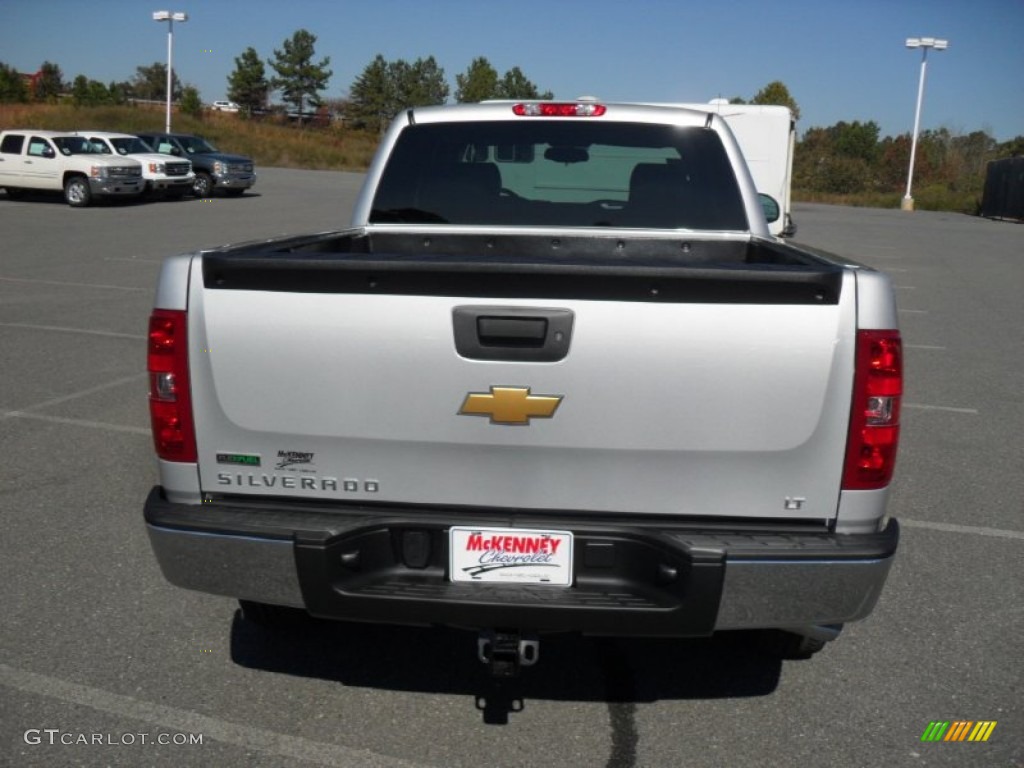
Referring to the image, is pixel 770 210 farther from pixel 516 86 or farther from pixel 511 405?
pixel 516 86

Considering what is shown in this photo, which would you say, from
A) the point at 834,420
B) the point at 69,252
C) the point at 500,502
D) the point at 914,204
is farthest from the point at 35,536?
the point at 914,204

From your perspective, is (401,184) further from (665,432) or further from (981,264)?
(981,264)

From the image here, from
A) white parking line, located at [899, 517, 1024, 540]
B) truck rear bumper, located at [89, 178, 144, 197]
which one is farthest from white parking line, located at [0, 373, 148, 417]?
truck rear bumper, located at [89, 178, 144, 197]

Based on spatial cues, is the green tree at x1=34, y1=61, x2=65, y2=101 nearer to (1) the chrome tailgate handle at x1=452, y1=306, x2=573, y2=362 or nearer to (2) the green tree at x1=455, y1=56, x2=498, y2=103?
(2) the green tree at x1=455, y1=56, x2=498, y2=103

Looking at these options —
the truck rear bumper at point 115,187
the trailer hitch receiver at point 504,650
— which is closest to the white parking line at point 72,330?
the trailer hitch receiver at point 504,650

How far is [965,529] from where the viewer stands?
211 inches

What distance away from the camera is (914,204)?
5644 centimetres

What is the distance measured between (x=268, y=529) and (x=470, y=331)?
0.80 m

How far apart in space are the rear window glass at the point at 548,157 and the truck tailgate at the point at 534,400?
6.50ft

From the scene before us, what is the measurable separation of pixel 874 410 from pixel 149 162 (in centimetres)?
2805

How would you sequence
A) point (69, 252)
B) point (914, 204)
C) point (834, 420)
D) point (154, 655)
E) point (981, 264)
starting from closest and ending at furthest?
1. point (834, 420)
2. point (154, 655)
3. point (69, 252)
4. point (981, 264)
5. point (914, 204)

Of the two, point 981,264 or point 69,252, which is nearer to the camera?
point 69,252

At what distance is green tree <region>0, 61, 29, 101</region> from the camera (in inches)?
Answer: 2899

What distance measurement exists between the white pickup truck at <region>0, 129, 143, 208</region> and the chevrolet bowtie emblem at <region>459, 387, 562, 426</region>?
84.1 feet
